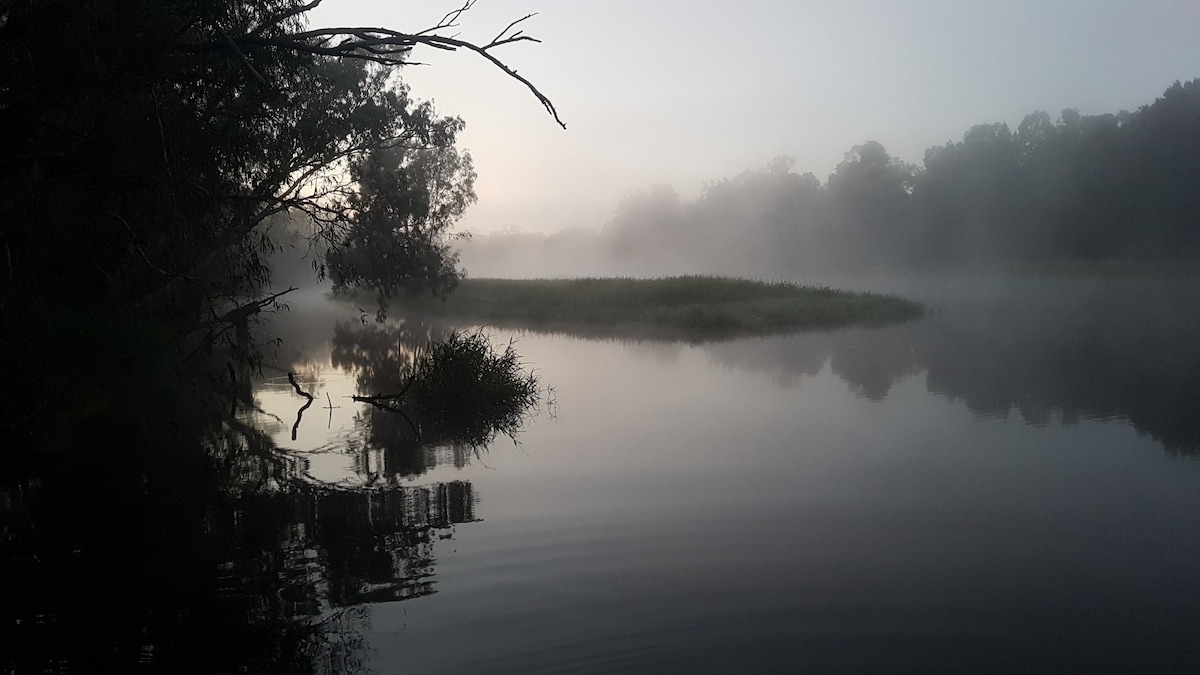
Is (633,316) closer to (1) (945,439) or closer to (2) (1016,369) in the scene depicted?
(2) (1016,369)

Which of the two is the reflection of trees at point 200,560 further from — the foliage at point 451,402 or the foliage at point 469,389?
the foliage at point 469,389

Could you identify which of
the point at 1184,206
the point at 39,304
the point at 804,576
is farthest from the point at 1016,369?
the point at 1184,206

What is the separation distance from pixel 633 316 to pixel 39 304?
78.5ft

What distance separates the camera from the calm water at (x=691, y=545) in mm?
4793

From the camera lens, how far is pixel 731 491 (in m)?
8.16

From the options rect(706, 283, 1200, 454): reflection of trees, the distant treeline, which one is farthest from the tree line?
rect(706, 283, 1200, 454): reflection of trees

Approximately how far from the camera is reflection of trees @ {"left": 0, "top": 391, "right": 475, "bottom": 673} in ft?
15.7

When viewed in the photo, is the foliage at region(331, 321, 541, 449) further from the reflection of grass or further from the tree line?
the tree line

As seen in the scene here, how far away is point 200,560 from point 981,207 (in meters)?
73.0

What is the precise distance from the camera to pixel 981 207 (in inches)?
2744

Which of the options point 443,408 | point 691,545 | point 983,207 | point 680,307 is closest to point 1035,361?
point 443,408

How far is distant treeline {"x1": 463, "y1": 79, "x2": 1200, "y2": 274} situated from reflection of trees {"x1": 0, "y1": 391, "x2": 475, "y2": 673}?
58949 mm

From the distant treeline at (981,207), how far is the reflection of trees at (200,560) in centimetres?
5895

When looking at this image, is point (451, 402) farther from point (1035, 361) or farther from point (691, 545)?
point (1035, 361)
